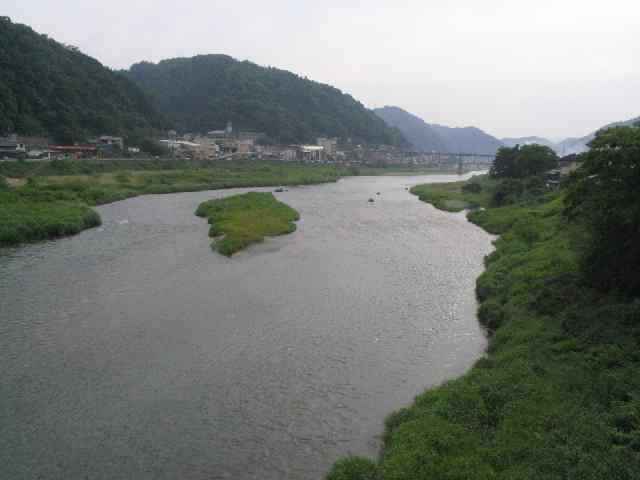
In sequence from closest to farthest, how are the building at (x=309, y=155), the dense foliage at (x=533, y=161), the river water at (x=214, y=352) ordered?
the river water at (x=214, y=352)
the dense foliage at (x=533, y=161)
the building at (x=309, y=155)

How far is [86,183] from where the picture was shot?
51.1 metres

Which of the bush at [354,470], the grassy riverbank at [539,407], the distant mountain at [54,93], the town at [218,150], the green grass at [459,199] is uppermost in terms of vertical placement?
the distant mountain at [54,93]

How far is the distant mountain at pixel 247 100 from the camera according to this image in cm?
14400

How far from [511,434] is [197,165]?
255ft

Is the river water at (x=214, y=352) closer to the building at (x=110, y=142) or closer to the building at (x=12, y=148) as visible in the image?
the building at (x=12, y=148)

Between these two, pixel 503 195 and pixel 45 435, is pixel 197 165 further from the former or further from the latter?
pixel 45 435

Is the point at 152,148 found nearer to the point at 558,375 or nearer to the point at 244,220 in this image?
the point at 244,220

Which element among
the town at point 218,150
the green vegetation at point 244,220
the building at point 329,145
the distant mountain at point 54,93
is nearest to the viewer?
the green vegetation at point 244,220

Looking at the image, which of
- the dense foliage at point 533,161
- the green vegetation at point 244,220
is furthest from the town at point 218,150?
the dense foliage at point 533,161

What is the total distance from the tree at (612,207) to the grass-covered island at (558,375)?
34 millimetres

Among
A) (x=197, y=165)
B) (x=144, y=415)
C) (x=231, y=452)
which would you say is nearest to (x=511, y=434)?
(x=231, y=452)

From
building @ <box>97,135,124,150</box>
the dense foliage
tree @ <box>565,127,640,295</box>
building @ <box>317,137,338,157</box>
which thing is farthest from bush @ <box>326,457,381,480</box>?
building @ <box>317,137,338,157</box>

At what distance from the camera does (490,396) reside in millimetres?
10727

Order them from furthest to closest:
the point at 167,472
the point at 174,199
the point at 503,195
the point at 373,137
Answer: the point at 373,137
the point at 174,199
the point at 503,195
the point at 167,472
